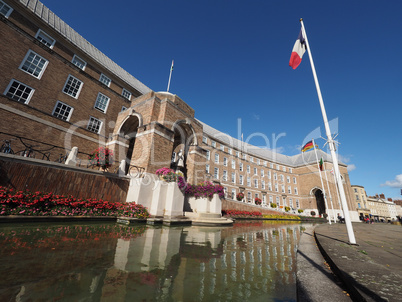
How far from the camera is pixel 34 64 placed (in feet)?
48.9

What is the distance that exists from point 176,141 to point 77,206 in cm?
971

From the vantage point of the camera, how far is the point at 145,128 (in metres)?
12.5

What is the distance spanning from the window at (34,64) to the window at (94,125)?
5.23m

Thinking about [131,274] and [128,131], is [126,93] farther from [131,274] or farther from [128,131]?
[131,274]

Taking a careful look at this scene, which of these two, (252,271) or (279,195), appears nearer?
(252,271)

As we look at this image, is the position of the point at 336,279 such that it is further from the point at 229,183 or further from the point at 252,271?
the point at 229,183

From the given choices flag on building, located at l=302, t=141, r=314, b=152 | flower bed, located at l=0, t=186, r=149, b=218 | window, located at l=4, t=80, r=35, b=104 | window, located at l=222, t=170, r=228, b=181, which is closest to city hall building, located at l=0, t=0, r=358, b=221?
window, located at l=4, t=80, r=35, b=104

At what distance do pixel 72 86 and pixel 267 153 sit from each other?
49.1 m

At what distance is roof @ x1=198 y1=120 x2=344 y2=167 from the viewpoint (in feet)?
142

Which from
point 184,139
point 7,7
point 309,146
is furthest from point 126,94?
point 309,146

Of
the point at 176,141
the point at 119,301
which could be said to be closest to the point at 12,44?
the point at 176,141

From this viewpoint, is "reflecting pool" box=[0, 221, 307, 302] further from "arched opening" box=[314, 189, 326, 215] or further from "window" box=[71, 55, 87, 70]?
"arched opening" box=[314, 189, 326, 215]

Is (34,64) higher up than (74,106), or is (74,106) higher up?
(34,64)

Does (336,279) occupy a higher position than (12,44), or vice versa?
(12,44)
